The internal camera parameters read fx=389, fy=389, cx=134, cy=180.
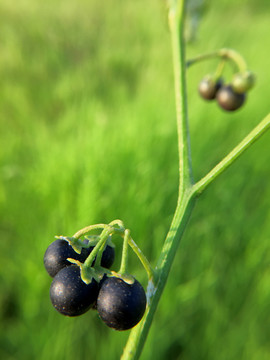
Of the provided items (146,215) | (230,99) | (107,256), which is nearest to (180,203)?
(107,256)

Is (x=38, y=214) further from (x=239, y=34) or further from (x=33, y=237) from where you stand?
(x=239, y=34)

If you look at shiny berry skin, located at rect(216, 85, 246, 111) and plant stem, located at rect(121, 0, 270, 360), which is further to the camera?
shiny berry skin, located at rect(216, 85, 246, 111)

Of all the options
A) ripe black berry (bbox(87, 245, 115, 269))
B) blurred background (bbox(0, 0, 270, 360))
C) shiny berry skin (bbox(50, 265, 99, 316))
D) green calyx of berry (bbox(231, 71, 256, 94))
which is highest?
shiny berry skin (bbox(50, 265, 99, 316))

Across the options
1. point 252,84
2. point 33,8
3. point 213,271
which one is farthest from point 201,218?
point 33,8

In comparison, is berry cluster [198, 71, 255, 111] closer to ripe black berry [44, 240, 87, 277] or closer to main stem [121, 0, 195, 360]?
main stem [121, 0, 195, 360]

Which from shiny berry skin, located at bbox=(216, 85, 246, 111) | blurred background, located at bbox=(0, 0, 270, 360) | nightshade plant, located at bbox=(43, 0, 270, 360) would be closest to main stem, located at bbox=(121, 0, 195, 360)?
nightshade plant, located at bbox=(43, 0, 270, 360)

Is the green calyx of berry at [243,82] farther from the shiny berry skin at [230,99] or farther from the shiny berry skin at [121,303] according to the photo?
the shiny berry skin at [121,303]
